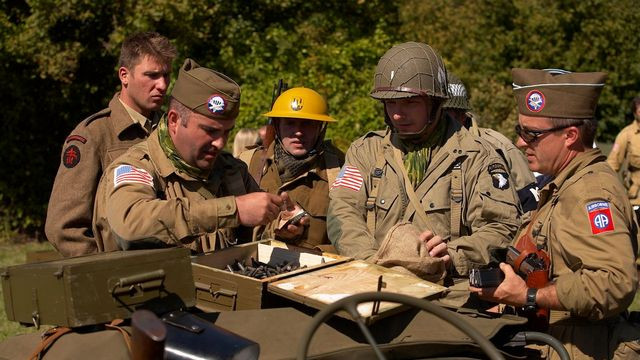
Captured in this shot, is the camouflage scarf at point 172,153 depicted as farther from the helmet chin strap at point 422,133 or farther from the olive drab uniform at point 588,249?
the olive drab uniform at point 588,249

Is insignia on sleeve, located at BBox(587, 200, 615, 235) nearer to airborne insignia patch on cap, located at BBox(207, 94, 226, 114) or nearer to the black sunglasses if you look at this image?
the black sunglasses

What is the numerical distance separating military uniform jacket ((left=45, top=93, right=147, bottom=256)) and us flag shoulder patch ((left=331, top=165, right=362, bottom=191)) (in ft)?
4.39

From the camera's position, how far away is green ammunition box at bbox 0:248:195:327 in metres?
3.41

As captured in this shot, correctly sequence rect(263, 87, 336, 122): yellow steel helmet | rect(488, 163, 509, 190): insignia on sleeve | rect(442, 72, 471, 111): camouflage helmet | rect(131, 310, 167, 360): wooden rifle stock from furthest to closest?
rect(442, 72, 471, 111): camouflage helmet < rect(263, 87, 336, 122): yellow steel helmet < rect(488, 163, 509, 190): insignia on sleeve < rect(131, 310, 167, 360): wooden rifle stock

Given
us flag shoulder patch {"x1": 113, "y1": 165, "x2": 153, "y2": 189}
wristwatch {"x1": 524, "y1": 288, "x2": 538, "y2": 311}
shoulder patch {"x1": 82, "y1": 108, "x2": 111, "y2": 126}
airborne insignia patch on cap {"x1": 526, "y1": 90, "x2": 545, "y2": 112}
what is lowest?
wristwatch {"x1": 524, "y1": 288, "x2": 538, "y2": 311}

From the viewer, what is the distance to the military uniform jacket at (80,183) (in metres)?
5.05

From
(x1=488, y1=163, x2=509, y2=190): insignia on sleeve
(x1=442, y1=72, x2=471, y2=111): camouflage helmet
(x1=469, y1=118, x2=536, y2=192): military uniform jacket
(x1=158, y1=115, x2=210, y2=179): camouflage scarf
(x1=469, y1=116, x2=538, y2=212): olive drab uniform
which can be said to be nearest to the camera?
(x1=158, y1=115, x2=210, y2=179): camouflage scarf

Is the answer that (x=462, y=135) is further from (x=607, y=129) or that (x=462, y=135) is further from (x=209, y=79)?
(x=607, y=129)

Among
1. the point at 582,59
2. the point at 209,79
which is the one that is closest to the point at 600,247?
the point at 209,79

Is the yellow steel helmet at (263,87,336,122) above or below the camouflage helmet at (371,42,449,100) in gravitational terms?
below

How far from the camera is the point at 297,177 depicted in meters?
5.98

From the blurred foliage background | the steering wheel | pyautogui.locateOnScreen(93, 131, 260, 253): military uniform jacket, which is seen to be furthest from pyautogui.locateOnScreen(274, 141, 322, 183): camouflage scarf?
the blurred foliage background

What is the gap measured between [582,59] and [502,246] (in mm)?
14130

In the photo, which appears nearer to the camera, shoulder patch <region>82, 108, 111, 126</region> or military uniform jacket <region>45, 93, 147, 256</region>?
military uniform jacket <region>45, 93, 147, 256</region>
